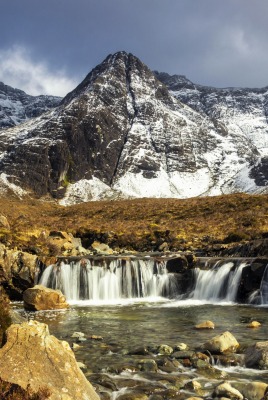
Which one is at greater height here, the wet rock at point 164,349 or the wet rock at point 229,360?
the wet rock at point 164,349

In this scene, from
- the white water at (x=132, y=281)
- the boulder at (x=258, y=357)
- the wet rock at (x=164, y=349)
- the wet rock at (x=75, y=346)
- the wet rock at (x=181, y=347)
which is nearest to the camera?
the boulder at (x=258, y=357)

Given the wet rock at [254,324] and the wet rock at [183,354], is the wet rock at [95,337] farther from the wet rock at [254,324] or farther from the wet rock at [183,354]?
the wet rock at [254,324]

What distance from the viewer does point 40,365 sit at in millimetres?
7648

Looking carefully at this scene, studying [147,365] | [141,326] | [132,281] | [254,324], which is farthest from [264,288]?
[147,365]

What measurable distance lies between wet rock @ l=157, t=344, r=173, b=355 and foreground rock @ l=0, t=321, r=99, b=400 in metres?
5.14

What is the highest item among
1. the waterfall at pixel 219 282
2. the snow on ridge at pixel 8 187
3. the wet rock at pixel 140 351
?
the snow on ridge at pixel 8 187

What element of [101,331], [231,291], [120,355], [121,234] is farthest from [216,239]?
[120,355]

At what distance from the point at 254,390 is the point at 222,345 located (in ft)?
10.8

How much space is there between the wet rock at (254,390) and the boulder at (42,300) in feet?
47.7

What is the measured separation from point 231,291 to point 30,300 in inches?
478

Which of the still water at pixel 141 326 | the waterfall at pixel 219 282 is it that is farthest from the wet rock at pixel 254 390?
the waterfall at pixel 219 282

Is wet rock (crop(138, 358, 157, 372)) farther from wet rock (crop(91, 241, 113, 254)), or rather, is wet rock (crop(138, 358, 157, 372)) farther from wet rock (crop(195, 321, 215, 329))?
wet rock (crop(91, 241, 113, 254))

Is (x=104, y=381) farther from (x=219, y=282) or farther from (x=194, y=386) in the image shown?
(x=219, y=282)

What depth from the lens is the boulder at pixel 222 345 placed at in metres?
12.4
